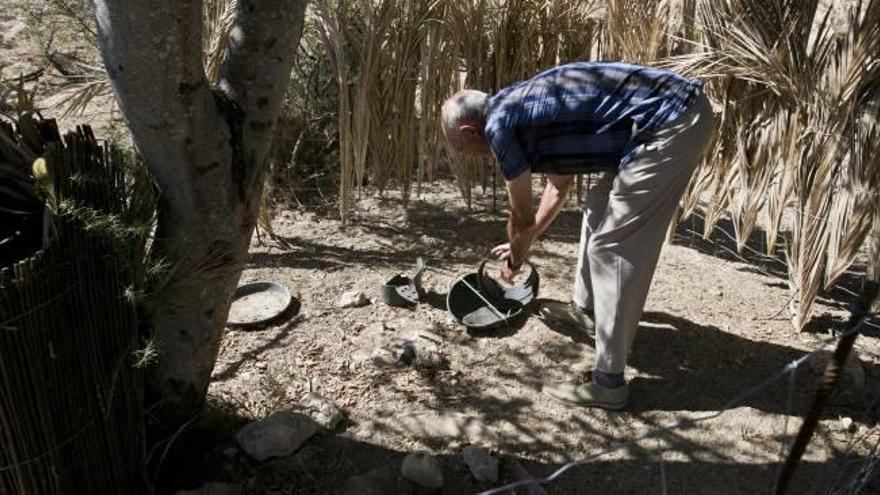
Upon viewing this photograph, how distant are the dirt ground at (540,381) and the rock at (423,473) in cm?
11

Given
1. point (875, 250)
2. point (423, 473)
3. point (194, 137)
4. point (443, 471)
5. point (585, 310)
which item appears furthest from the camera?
point (585, 310)

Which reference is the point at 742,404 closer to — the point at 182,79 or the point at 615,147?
the point at 615,147

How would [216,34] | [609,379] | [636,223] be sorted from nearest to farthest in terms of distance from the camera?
[636,223]
[609,379]
[216,34]

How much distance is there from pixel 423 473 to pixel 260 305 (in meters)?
1.51

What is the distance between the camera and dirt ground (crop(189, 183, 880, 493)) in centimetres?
275

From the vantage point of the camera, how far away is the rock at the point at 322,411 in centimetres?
292

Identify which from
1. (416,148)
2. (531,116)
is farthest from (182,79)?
(416,148)

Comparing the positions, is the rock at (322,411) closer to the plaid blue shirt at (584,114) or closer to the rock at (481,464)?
the rock at (481,464)

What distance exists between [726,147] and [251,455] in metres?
2.83

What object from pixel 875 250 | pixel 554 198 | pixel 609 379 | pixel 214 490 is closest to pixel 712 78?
pixel 875 250

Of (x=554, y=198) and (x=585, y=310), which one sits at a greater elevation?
(x=554, y=198)

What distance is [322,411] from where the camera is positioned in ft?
9.68

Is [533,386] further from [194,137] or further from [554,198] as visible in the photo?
[194,137]

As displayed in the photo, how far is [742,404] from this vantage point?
3.12 metres
